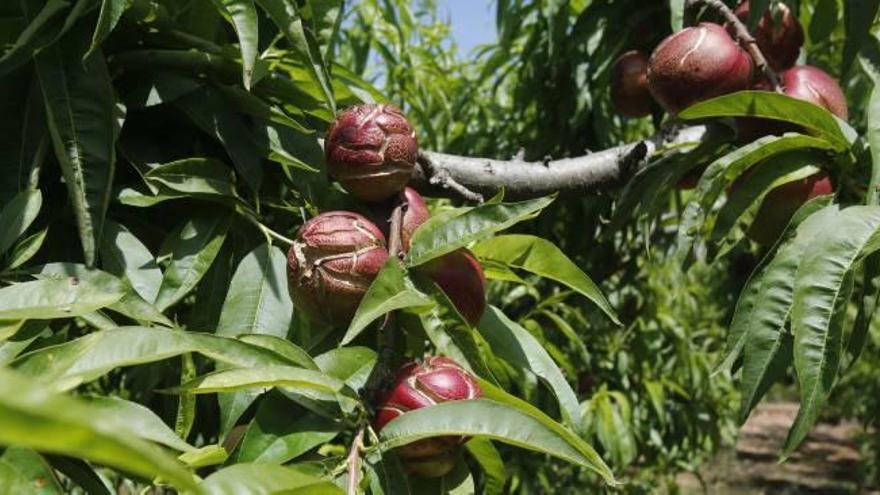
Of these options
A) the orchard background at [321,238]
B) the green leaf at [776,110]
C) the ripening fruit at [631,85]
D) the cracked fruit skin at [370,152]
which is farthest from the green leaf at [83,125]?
the ripening fruit at [631,85]

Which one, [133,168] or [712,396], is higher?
[133,168]

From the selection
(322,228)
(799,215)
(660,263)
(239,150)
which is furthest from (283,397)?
(660,263)

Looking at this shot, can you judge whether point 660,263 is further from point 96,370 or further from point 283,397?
point 96,370

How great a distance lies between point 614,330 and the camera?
3115 mm

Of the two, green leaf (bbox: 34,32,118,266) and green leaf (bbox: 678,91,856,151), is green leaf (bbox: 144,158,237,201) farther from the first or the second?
green leaf (bbox: 678,91,856,151)

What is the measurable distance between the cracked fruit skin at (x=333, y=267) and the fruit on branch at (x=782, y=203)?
1.53 feet

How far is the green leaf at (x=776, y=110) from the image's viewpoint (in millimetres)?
967

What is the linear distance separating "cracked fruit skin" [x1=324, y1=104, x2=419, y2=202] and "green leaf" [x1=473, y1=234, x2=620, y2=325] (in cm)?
12

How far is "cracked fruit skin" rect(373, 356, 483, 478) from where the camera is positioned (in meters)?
0.75

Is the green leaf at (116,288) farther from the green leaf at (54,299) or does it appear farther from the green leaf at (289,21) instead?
the green leaf at (289,21)

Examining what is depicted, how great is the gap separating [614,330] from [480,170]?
1977 millimetres

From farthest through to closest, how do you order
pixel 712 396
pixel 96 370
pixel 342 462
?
pixel 712 396, pixel 342 462, pixel 96 370

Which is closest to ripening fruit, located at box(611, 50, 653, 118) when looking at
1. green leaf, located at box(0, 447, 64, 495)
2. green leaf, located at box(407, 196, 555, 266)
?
green leaf, located at box(407, 196, 555, 266)

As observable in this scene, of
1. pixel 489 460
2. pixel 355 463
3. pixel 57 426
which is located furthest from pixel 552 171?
pixel 57 426
